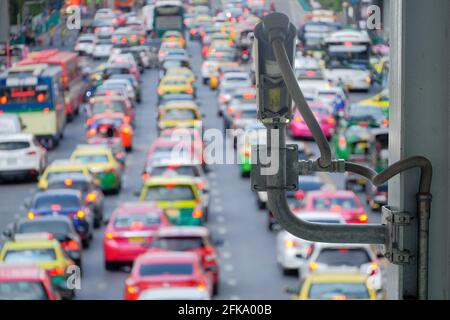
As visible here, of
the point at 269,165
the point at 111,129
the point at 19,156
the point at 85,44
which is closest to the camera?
the point at 269,165

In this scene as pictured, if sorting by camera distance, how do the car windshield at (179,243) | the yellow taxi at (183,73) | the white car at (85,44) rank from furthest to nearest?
the yellow taxi at (183,73) → the white car at (85,44) → the car windshield at (179,243)

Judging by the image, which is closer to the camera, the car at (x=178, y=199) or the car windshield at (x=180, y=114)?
the car at (x=178, y=199)

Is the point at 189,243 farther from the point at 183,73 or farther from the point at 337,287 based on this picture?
the point at 183,73

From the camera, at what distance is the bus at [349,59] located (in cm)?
3250

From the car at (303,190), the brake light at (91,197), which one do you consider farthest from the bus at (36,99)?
the car at (303,190)

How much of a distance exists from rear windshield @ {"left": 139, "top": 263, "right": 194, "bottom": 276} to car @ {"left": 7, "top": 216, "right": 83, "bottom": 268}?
162 inches

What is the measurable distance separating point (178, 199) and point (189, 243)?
17.7ft

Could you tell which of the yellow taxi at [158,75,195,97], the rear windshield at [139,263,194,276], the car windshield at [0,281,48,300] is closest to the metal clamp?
the car windshield at [0,281,48,300]

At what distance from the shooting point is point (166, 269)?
21.2 metres

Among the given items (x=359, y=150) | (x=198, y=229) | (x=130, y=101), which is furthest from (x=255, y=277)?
(x=130, y=101)

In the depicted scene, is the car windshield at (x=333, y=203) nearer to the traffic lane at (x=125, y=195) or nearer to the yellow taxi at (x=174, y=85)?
the traffic lane at (x=125, y=195)

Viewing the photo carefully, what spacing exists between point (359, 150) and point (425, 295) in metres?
25.3

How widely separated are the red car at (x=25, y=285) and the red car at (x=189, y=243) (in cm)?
396

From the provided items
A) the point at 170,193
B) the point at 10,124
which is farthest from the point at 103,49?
the point at 170,193
